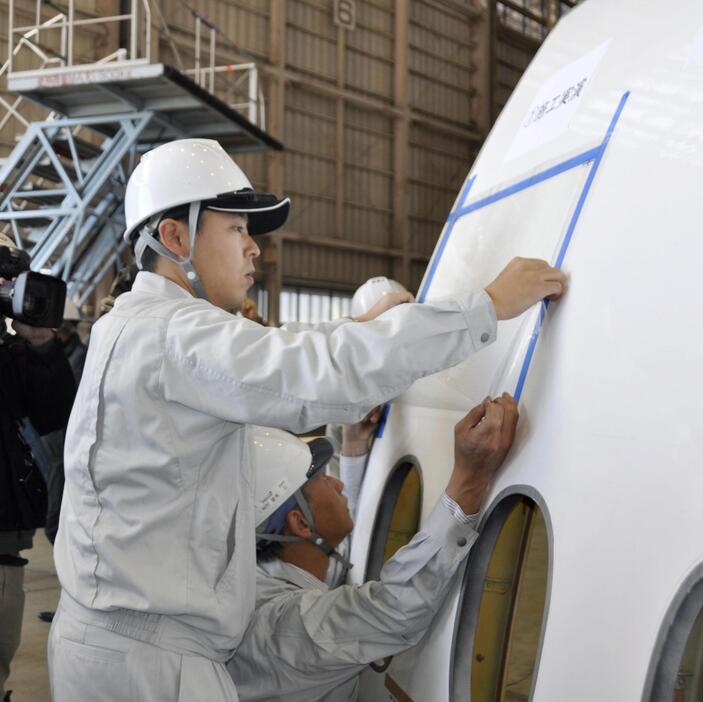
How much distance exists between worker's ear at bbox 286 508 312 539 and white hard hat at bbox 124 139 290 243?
1.10 meters

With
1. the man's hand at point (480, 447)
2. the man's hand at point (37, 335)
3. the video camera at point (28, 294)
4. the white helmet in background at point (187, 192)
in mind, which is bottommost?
the man's hand at point (480, 447)

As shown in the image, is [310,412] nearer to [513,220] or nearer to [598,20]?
[513,220]

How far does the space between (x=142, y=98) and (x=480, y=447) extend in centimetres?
838

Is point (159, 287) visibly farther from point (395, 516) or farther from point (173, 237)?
point (395, 516)

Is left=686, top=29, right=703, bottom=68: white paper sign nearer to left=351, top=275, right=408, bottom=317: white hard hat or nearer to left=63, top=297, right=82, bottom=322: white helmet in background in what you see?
left=351, top=275, right=408, bottom=317: white hard hat

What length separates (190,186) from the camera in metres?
2.24

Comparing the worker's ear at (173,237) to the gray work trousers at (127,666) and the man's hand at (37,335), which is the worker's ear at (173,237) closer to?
the gray work trousers at (127,666)

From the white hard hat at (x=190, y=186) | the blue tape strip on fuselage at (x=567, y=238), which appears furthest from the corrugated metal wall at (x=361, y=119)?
the blue tape strip on fuselage at (x=567, y=238)

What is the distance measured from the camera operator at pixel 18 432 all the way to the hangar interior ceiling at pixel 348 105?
417 inches

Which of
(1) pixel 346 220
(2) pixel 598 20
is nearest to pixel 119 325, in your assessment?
(2) pixel 598 20

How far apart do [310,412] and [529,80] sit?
185 cm

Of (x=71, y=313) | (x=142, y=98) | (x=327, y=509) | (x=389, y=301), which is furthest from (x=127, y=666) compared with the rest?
(x=142, y=98)

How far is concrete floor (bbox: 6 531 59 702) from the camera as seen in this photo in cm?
527

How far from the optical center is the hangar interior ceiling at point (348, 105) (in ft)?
52.3
